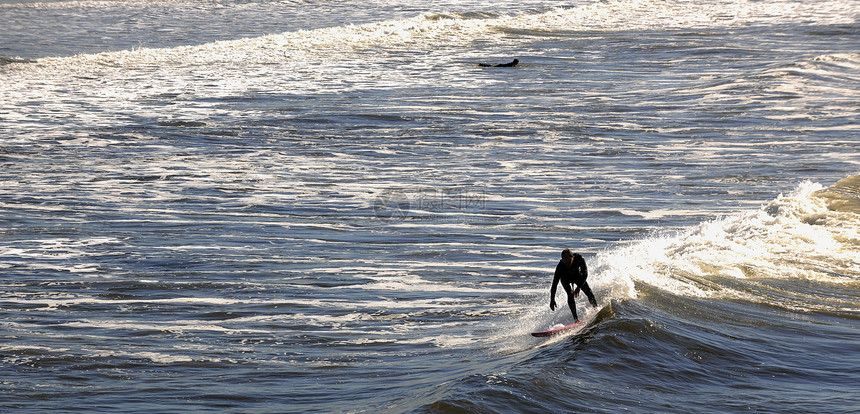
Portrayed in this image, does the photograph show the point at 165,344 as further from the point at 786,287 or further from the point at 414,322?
the point at 786,287

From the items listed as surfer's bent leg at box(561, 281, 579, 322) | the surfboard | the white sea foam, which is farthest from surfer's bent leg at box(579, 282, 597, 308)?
the white sea foam

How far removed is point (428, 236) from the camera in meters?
16.6

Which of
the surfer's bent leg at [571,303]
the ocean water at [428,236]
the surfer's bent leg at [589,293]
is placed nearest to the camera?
the ocean water at [428,236]

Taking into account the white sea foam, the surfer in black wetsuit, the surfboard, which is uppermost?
the surfer in black wetsuit

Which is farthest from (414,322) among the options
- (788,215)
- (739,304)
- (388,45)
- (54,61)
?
(388,45)

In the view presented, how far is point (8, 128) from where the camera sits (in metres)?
26.8

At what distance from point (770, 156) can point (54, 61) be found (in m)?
29.6

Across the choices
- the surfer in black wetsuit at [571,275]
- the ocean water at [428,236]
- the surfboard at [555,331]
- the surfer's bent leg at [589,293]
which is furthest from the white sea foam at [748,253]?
the surfboard at [555,331]

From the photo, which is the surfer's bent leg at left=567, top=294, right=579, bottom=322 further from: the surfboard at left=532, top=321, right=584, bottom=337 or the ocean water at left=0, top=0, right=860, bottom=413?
the ocean water at left=0, top=0, right=860, bottom=413

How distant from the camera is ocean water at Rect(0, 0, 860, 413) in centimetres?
1031

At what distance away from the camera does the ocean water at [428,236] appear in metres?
10.3

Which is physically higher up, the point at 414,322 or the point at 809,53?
the point at 809,53

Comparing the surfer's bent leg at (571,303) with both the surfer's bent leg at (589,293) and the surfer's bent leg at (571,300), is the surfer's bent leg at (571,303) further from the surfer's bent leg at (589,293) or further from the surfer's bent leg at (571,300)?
the surfer's bent leg at (589,293)

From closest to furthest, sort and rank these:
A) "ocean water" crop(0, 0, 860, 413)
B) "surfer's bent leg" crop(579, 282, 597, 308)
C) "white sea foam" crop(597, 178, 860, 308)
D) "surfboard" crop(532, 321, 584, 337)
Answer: "ocean water" crop(0, 0, 860, 413) < "surfboard" crop(532, 321, 584, 337) < "surfer's bent leg" crop(579, 282, 597, 308) < "white sea foam" crop(597, 178, 860, 308)
